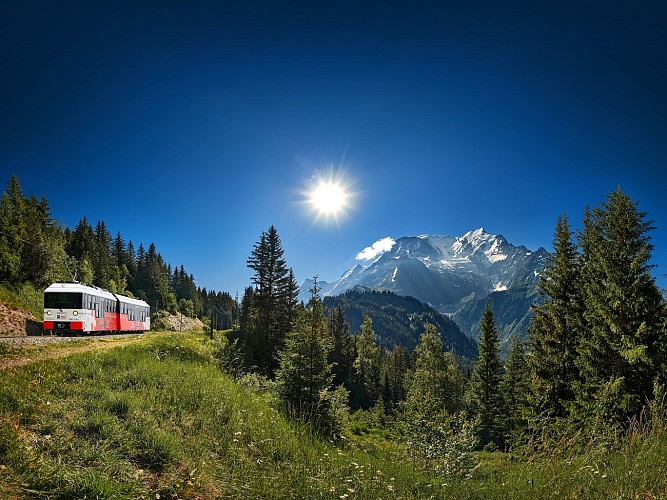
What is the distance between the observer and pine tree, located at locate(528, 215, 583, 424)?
19328 mm

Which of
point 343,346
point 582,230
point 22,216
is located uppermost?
point 22,216

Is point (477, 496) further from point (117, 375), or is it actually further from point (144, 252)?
point (144, 252)

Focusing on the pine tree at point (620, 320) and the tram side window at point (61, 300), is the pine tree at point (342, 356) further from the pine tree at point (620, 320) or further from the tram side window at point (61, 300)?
the pine tree at point (620, 320)

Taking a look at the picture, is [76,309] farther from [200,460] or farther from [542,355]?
[542,355]

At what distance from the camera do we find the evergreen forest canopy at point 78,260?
137 feet

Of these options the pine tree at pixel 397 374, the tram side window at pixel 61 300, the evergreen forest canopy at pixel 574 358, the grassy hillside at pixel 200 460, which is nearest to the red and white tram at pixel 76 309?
the tram side window at pixel 61 300

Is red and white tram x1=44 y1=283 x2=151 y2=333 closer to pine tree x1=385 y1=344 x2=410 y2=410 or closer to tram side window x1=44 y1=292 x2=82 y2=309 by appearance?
tram side window x1=44 y1=292 x2=82 y2=309

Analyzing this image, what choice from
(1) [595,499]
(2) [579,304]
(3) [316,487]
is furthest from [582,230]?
(3) [316,487]

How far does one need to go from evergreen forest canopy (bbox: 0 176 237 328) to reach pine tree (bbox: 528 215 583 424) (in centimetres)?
4137

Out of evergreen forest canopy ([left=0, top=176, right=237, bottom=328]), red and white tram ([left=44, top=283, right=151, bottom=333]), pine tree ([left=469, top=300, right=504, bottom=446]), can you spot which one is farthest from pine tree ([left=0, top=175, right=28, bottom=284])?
pine tree ([left=469, top=300, right=504, bottom=446])

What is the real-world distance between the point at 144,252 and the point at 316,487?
457 ft

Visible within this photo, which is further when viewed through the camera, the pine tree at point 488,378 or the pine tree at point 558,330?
the pine tree at point 488,378

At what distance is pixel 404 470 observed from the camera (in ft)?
22.0

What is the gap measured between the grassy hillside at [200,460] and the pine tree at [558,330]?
1379 cm
